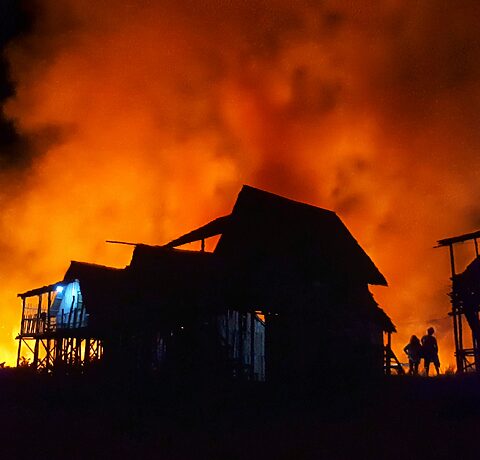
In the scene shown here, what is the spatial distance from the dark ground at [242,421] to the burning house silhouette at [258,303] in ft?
4.12

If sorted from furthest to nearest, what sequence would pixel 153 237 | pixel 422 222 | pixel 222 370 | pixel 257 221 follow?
1. pixel 153 237
2. pixel 422 222
3. pixel 257 221
4. pixel 222 370

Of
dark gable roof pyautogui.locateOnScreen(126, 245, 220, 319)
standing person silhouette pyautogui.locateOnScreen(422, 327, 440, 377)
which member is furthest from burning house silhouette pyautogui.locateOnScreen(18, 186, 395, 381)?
standing person silhouette pyautogui.locateOnScreen(422, 327, 440, 377)

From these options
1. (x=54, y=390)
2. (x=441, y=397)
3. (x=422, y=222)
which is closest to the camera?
(x=441, y=397)

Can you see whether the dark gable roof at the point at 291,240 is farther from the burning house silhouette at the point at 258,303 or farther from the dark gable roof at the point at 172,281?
the dark gable roof at the point at 172,281

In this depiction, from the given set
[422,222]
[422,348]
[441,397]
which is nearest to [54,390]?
[441,397]

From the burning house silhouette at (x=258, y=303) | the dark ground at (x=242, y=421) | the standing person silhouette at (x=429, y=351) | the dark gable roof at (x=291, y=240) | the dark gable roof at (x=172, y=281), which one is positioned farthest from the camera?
the standing person silhouette at (x=429, y=351)

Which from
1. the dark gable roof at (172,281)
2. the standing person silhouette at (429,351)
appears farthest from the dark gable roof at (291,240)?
the standing person silhouette at (429,351)

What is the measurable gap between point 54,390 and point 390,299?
3515cm

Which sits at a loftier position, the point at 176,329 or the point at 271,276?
the point at 271,276

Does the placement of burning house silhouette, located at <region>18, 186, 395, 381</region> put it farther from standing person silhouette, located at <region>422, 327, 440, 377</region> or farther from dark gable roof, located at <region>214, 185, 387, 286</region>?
standing person silhouette, located at <region>422, 327, 440, 377</region>

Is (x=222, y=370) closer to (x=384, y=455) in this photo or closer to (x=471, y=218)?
(x=384, y=455)

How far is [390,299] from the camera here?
46969 millimetres

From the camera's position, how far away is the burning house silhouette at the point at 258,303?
16.9m

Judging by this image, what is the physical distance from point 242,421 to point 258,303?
527 cm
